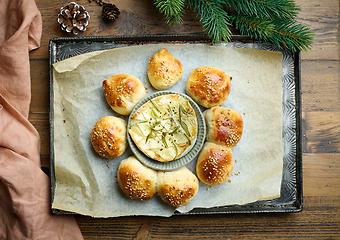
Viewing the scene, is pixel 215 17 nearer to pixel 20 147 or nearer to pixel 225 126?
pixel 225 126

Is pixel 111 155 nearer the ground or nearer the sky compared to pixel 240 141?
nearer the ground

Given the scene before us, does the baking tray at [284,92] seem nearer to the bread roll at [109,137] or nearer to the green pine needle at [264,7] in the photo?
the green pine needle at [264,7]

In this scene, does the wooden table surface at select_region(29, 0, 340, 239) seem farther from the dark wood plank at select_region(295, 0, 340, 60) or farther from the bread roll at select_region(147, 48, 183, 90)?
the bread roll at select_region(147, 48, 183, 90)

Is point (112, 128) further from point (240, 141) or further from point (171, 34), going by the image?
point (240, 141)

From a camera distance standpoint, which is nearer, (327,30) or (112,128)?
(112,128)

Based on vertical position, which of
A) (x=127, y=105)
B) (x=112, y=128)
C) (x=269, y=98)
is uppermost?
(x=269, y=98)

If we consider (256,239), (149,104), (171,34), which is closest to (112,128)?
(149,104)
